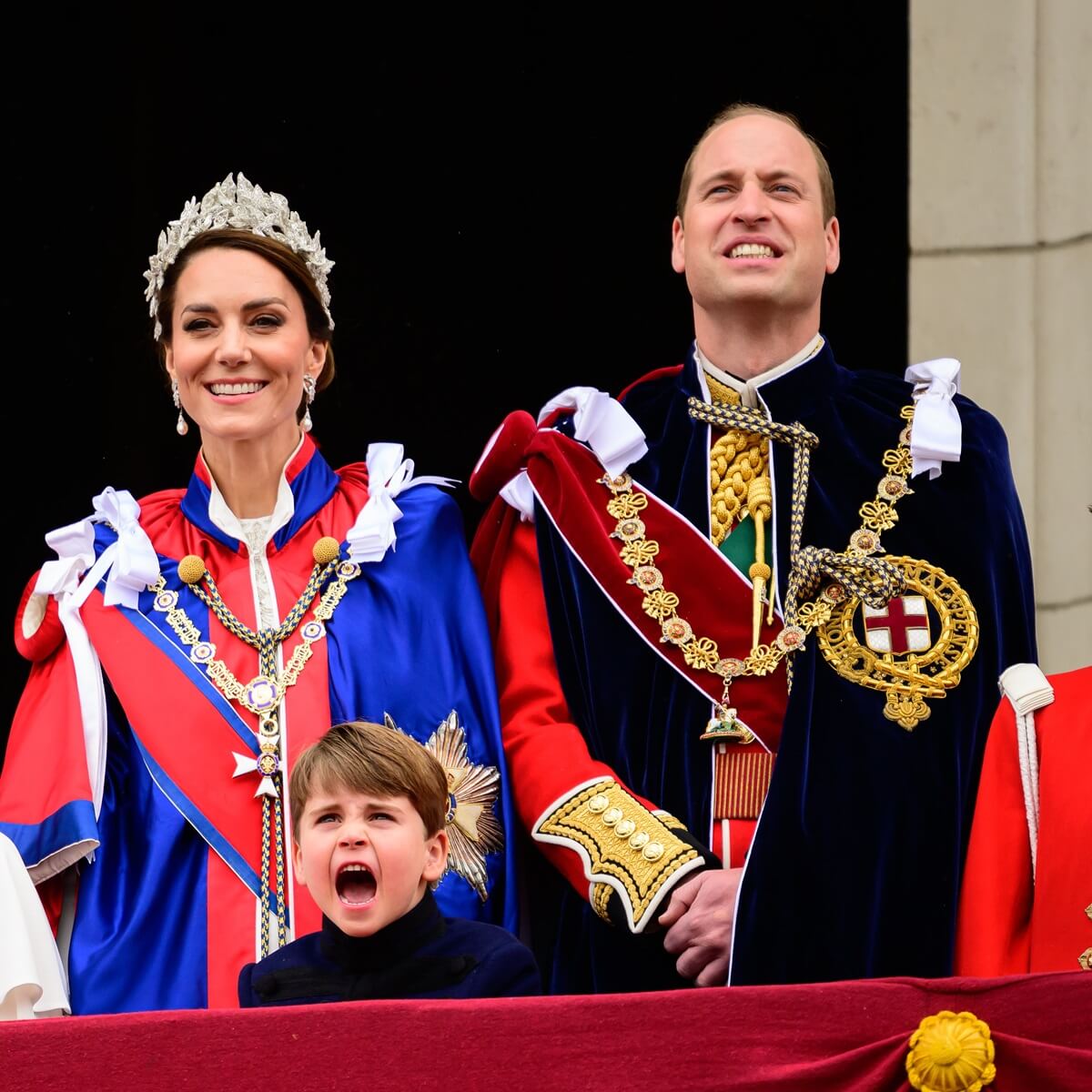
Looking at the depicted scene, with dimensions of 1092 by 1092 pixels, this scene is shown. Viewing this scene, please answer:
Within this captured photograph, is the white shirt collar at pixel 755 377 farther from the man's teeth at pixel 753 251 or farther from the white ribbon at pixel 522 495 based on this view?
the white ribbon at pixel 522 495

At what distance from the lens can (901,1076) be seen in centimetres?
272

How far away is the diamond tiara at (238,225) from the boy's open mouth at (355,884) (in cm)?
121

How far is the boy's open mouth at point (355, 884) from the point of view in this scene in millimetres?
3121

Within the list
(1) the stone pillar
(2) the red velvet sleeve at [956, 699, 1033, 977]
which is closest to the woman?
(2) the red velvet sleeve at [956, 699, 1033, 977]

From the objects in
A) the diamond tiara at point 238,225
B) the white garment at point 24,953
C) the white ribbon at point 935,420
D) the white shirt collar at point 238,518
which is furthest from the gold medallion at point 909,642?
the white garment at point 24,953

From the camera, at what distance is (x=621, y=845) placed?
348 cm

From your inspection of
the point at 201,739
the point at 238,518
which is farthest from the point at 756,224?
the point at 201,739

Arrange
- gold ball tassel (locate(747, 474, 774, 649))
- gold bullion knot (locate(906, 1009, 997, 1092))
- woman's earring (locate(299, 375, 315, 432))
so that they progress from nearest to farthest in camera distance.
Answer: gold bullion knot (locate(906, 1009, 997, 1092)) → gold ball tassel (locate(747, 474, 774, 649)) → woman's earring (locate(299, 375, 315, 432))

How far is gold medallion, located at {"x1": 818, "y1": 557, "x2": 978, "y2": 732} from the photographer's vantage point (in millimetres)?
3604

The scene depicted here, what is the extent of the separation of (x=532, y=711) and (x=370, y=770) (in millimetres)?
605

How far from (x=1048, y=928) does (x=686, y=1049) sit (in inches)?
26.9

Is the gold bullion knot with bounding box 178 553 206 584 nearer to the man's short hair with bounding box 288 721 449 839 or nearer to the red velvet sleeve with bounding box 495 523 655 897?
the red velvet sleeve with bounding box 495 523 655 897

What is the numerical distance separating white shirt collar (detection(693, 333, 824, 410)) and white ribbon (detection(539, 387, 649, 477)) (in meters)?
0.14

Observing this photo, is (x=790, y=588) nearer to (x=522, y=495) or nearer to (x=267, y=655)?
(x=522, y=495)
